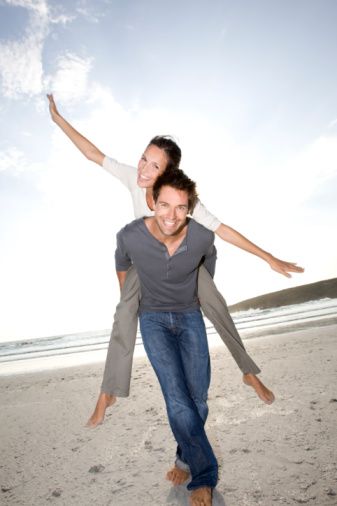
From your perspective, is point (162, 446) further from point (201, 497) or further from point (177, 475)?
point (201, 497)

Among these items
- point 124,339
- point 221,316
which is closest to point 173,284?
point 221,316

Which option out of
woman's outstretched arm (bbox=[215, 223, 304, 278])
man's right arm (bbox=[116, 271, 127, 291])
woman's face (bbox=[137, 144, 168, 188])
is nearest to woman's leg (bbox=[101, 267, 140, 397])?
man's right arm (bbox=[116, 271, 127, 291])

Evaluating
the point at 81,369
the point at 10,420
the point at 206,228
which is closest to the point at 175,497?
the point at 206,228

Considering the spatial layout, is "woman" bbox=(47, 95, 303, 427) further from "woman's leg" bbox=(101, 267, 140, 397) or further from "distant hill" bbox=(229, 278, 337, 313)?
"distant hill" bbox=(229, 278, 337, 313)

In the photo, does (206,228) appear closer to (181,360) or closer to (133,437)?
(181,360)

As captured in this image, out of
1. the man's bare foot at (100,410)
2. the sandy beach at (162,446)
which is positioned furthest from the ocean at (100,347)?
the man's bare foot at (100,410)

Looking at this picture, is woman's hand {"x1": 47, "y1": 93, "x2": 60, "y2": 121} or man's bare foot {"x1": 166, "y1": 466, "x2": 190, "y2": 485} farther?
woman's hand {"x1": 47, "y1": 93, "x2": 60, "y2": 121}

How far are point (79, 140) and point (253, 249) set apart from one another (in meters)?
2.47

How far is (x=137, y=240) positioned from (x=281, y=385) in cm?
347

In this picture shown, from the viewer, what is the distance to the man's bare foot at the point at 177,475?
2.57 m

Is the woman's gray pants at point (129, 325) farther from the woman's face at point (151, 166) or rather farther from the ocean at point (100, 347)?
the ocean at point (100, 347)

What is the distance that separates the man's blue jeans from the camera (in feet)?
7.34

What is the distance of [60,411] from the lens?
15.7 ft

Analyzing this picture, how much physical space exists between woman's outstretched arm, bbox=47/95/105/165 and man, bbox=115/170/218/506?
1.46 m
